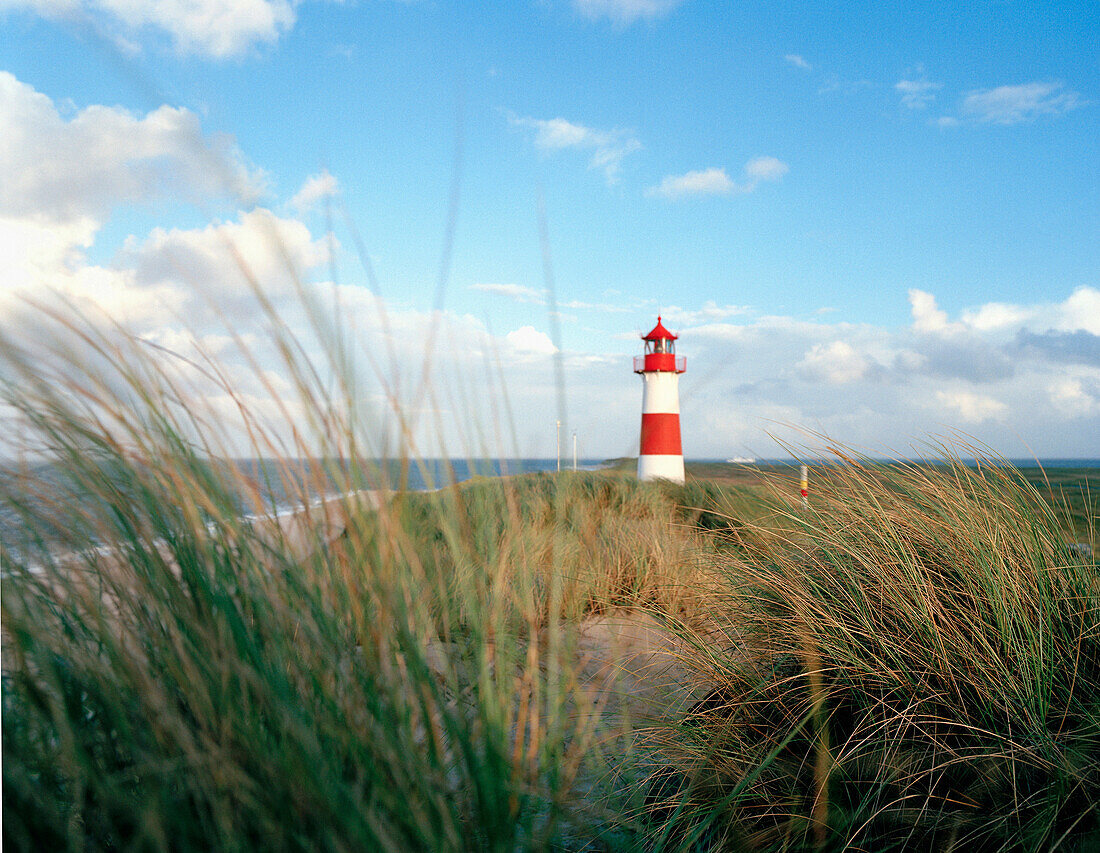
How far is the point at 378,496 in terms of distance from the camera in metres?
0.99

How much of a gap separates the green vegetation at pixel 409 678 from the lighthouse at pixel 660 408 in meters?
13.9

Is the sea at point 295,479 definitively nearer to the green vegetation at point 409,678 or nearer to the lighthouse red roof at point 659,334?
the green vegetation at point 409,678

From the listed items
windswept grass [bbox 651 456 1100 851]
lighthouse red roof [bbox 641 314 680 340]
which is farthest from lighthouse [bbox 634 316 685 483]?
windswept grass [bbox 651 456 1100 851]

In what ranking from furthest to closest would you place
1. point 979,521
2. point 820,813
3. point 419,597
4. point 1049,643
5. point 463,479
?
point 979,521 → point 1049,643 → point 820,813 → point 463,479 → point 419,597

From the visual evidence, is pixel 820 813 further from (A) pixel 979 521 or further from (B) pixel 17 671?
(B) pixel 17 671

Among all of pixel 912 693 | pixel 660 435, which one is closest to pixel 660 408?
pixel 660 435

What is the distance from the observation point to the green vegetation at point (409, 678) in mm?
863

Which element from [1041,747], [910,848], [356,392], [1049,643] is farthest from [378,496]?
[1049,643]

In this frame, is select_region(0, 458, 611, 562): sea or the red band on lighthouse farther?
the red band on lighthouse

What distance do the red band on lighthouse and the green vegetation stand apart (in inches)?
551

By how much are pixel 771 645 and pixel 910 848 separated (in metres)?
0.68

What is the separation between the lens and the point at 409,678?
971mm

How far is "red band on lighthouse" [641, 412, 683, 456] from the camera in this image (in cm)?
1603

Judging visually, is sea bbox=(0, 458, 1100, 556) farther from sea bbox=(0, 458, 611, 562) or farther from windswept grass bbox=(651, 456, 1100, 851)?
windswept grass bbox=(651, 456, 1100, 851)
